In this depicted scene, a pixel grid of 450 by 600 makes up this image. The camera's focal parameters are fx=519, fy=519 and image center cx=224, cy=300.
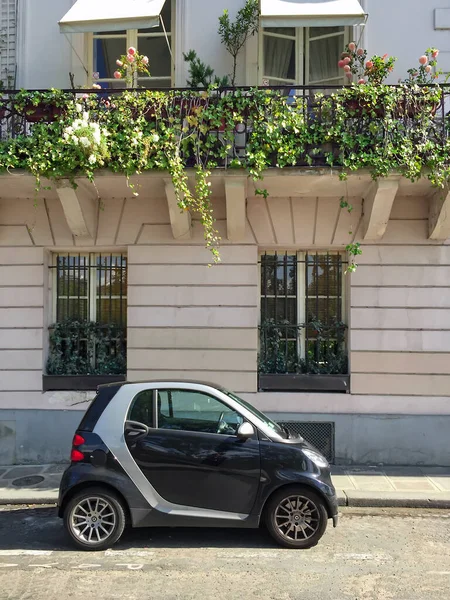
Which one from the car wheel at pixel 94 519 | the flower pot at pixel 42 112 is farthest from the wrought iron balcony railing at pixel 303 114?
the car wheel at pixel 94 519

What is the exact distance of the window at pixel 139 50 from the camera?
29.0 ft

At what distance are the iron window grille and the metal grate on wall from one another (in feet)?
9.83

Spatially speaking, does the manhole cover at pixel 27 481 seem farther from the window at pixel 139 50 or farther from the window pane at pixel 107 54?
the window pane at pixel 107 54

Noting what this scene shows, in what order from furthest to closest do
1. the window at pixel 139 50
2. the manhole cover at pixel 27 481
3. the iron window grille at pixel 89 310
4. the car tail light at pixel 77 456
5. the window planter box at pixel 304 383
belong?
1. the window at pixel 139 50
2. the iron window grille at pixel 89 310
3. the window planter box at pixel 304 383
4. the manhole cover at pixel 27 481
5. the car tail light at pixel 77 456

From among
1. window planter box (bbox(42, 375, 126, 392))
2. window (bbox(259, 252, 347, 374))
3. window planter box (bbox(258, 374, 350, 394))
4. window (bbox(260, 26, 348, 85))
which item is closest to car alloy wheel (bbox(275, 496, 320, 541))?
window planter box (bbox(258, 374, 350, 394))

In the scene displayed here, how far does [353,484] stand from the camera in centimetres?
696

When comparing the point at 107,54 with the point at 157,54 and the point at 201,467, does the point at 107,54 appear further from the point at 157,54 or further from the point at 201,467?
the point at 201,467

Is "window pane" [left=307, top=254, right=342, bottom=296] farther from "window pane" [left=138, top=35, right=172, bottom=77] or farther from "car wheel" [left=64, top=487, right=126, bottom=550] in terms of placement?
"car wheel" [left=64, top=487, right=126, bottom=550]

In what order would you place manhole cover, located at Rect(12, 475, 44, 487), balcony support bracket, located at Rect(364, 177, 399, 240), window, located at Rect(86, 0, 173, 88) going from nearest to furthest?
manhole cover, located at Rect(12, 475, 44, 487) → balcony support bracket, located at Rect(364, 177, 399, 240) → window, located at Rect(86, 0, 173, 88)

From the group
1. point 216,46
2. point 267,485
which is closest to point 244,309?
point 267,485

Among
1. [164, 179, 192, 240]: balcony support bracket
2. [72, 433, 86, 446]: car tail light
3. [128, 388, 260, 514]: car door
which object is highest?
[164, 179, 192, 240]: balcony support bracket

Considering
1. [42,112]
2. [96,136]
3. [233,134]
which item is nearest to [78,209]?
[96,136]

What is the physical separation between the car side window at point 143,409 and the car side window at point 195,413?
0.29ft

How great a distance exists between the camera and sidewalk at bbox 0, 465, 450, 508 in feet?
20.9
